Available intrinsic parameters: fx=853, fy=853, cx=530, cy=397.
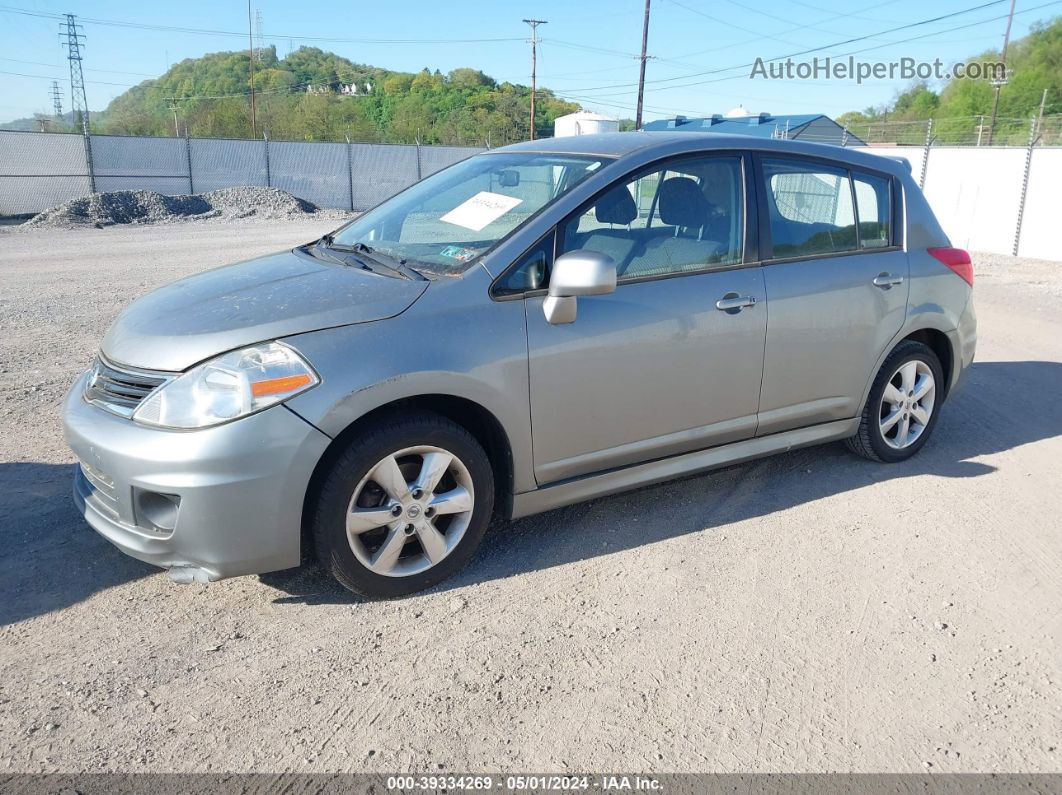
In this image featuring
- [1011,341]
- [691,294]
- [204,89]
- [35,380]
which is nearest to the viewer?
[691,294]

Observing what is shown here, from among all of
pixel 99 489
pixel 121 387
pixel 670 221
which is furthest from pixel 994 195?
pixel 99 489

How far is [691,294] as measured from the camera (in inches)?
157

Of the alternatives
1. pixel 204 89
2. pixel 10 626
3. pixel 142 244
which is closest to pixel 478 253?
pixel 10 626

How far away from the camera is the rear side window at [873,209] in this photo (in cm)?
481

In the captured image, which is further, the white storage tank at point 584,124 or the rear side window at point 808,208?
the white storage tank at point 584,124

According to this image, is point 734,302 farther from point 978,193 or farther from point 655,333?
point 978,193

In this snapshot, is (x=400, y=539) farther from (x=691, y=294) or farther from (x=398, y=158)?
(x=398, y=158)

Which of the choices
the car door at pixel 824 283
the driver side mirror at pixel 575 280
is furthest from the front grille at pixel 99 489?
the car door at pixel 824 283

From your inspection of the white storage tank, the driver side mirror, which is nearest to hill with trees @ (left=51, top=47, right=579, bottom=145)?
the white storage tank

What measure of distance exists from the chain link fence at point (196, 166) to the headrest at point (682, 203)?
21.1 meters

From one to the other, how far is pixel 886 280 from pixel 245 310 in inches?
134

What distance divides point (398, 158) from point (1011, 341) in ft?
89.0

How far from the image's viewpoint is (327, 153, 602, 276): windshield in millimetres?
3770

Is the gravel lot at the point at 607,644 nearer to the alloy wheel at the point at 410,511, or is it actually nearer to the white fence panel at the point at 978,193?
the alloy wheel at the point at 410,511
